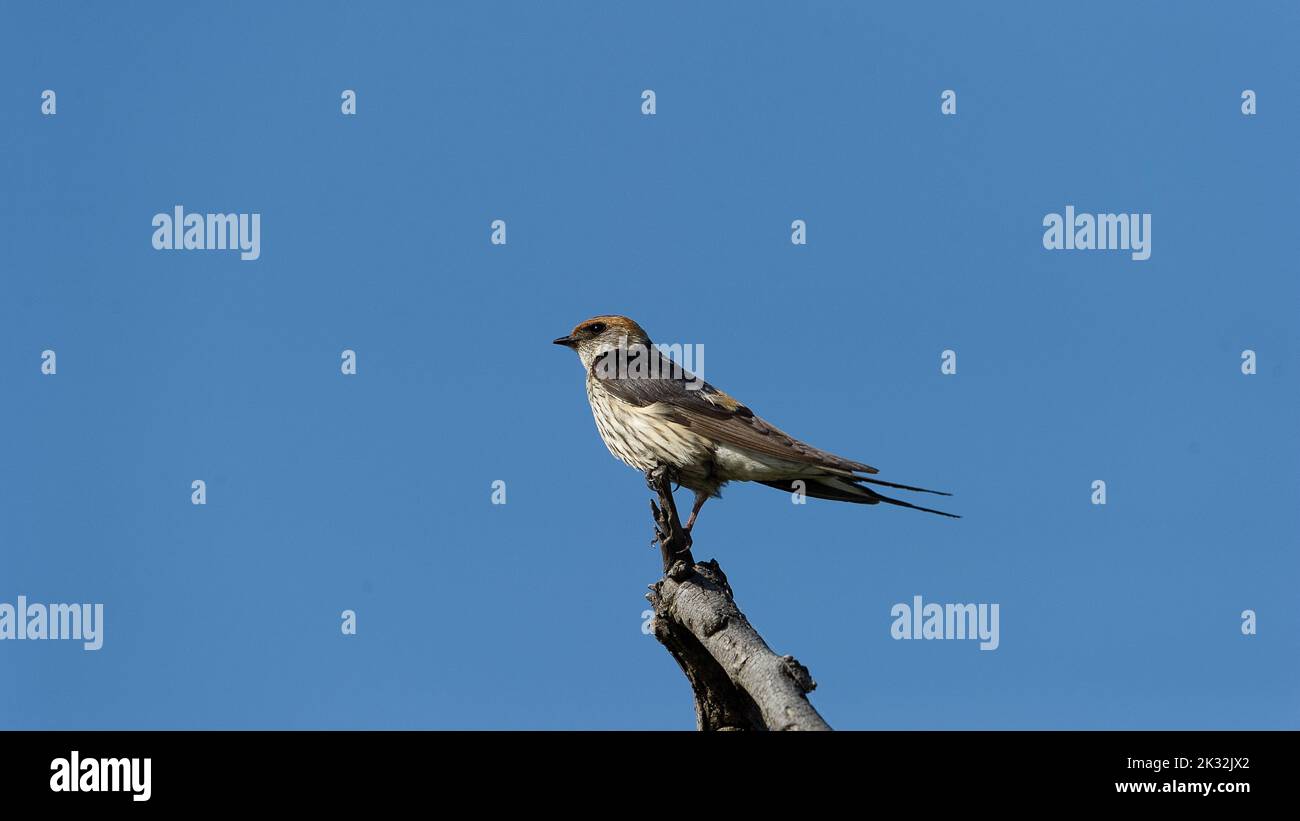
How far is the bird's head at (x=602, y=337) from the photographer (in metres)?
11.9

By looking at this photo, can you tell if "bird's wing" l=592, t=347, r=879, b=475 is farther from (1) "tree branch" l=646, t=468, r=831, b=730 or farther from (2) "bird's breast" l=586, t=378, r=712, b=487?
(1) "tree branch" l=646, t=468, r=831, b=730

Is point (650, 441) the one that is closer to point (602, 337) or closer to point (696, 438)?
point (696, 438)

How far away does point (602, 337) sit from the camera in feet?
39.5

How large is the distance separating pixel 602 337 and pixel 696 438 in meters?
2.07

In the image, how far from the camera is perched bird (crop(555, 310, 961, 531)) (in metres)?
9.98

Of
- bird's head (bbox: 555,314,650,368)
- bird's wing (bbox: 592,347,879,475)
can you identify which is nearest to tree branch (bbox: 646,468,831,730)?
bird's wing (bbox: 592,347,879,475)

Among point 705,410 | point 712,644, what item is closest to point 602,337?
point 705,410

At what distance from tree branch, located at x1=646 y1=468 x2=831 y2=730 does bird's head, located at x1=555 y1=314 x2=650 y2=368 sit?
3.21m

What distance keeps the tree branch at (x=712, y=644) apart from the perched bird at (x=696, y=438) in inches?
54.4

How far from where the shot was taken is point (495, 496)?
1269cm

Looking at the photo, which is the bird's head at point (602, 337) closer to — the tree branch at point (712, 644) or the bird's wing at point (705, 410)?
the bird's wing at point (705, 410)

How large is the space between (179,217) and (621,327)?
6454 millimetres
